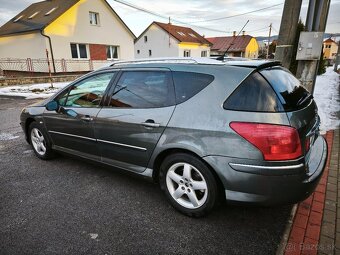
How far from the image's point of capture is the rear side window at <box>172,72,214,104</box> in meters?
2.39

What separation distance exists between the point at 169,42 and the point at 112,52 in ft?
45.6

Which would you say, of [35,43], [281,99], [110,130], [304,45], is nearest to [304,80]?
[304,45]

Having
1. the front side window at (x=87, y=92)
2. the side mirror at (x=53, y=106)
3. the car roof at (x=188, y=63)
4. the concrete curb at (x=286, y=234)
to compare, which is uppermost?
the car roof at (x=188, y=63)

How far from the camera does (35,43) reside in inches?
726

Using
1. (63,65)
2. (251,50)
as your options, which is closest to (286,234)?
(63,65)

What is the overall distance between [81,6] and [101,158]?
67.3 ft

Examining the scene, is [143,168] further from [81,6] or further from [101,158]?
[81,6]

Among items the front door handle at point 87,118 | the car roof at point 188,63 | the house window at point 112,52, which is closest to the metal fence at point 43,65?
the house window at point 112,52

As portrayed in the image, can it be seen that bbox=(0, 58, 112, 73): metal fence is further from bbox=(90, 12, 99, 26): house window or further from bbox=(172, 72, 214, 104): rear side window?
bbox=(172, 72, 214, 104): rear side window

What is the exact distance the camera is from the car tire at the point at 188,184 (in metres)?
2.36

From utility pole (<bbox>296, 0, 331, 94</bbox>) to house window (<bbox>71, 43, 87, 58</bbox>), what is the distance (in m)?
18.9

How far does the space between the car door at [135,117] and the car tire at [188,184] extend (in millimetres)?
290

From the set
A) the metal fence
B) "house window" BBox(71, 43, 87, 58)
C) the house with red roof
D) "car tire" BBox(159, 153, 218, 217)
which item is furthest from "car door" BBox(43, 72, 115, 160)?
the house with red roof

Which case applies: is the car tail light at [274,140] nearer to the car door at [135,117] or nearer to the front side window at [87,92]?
the car door at [135,117]
